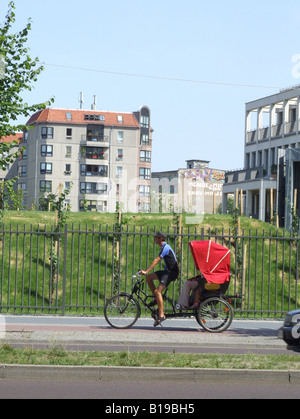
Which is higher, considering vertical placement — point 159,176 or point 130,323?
point 159,176

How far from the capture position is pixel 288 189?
151ft

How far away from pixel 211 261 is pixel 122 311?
195 centimetres

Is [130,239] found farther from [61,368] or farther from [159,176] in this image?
[159,176]

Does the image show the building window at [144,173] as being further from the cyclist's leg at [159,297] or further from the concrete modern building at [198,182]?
the cyclist's leg at [159,297]

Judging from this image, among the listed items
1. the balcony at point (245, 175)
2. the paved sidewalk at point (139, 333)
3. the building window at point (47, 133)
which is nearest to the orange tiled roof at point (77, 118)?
the building window at point (47, 133)

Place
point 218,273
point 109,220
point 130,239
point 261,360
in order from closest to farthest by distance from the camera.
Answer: point 261,360
point 218,273
point 130,239
point 109,220

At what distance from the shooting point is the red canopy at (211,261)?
1523 cm

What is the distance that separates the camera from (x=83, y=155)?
358ft

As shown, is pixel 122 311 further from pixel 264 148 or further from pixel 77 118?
pixel 77 118

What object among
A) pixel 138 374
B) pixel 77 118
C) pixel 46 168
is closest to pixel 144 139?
pixel 77 118

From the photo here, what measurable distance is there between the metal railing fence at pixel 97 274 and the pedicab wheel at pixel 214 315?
1.94 meters

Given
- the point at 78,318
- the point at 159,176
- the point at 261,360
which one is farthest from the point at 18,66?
the point at 159,176

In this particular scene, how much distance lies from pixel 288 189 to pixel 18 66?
27995 millimetres
